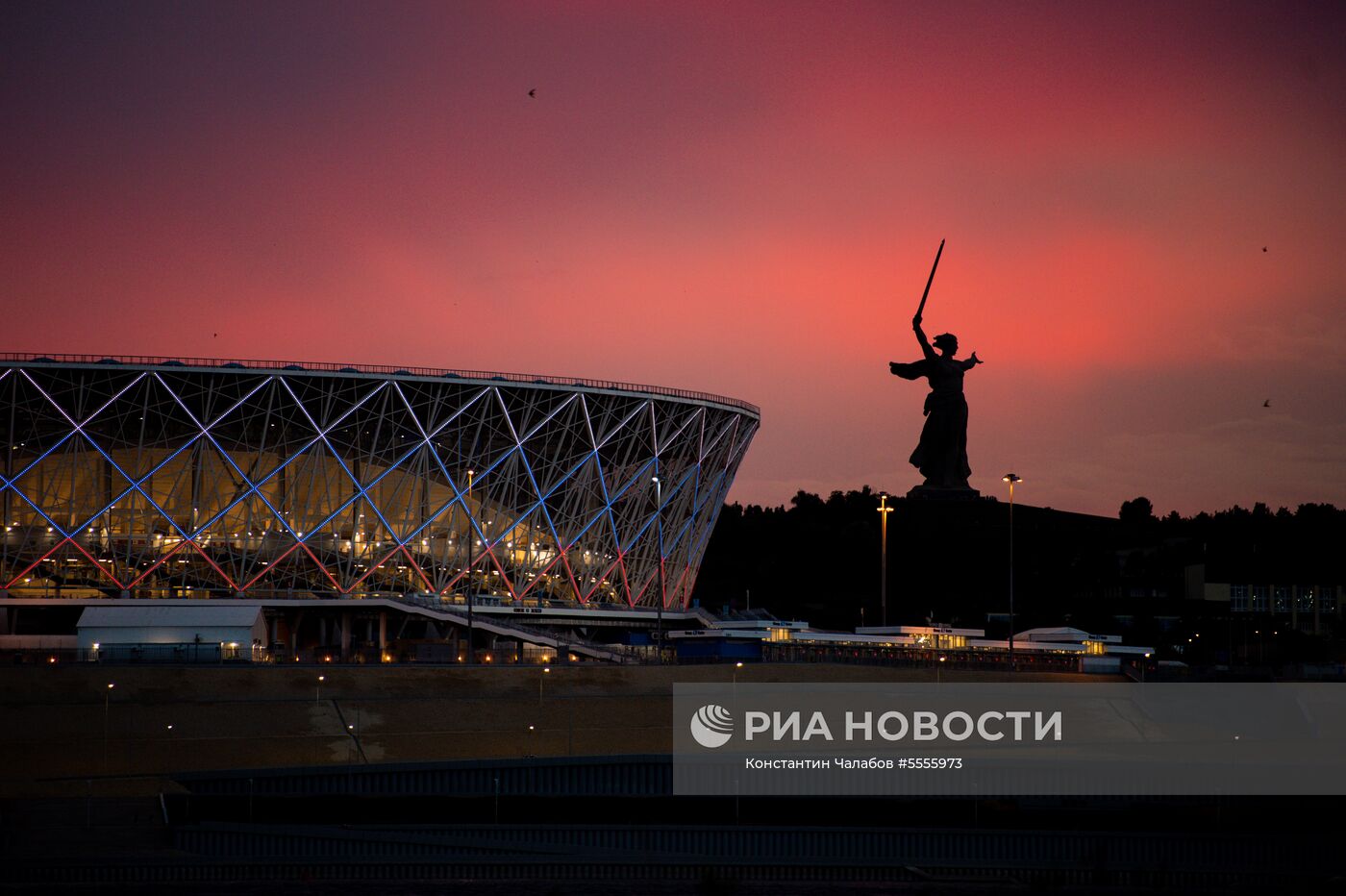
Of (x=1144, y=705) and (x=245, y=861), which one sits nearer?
(x=245, y=861)

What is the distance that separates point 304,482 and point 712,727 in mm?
49197

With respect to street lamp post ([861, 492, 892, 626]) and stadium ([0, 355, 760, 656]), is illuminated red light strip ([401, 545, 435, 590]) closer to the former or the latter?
stadium ([0, 355, 760, 656])

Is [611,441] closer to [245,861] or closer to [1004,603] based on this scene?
[1004,603]

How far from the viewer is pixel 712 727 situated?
191 ft

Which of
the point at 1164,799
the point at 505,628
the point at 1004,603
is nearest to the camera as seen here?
the point at 1164,799

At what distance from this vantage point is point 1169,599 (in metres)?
108

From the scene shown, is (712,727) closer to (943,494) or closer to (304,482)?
(943,494)

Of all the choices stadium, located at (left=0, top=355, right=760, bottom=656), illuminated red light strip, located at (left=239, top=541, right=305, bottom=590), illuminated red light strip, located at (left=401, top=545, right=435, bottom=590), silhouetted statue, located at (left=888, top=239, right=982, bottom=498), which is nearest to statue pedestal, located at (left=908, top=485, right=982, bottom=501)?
silhouetted statue, located at (left=888, top=239, right=982, bottom=498)

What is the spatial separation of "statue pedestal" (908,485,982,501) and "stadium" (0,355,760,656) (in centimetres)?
2236

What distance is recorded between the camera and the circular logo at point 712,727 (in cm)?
5672

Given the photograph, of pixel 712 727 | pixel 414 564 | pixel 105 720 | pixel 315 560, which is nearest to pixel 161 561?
pixel 315 560

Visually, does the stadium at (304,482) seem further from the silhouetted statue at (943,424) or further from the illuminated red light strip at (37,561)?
the silhouetted statue at (943,424)

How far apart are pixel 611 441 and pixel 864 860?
225ft

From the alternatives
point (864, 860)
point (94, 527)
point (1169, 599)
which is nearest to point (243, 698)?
point (864, 860)
